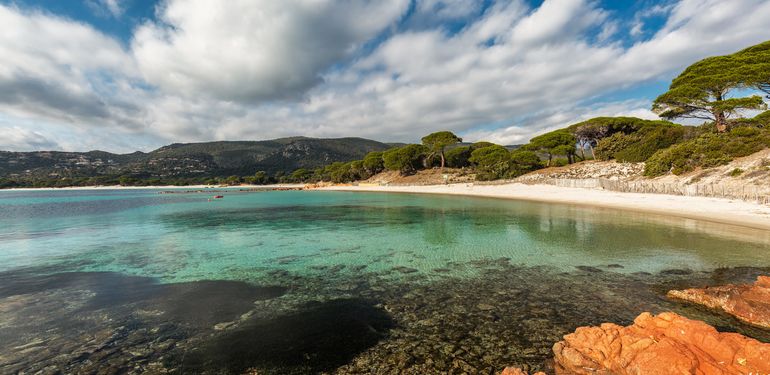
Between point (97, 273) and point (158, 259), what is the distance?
198 cm

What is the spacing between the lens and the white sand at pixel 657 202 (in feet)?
56.0

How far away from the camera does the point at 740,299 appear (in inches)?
250

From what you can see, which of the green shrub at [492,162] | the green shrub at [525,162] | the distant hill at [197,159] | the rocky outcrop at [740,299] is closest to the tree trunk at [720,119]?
the green shrub at [525,162]

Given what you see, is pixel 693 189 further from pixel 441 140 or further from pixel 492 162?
pixel 441 140

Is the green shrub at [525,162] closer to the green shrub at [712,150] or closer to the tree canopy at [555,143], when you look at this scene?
the tree canopy at [555,143]

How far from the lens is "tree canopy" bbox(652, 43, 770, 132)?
102 feet

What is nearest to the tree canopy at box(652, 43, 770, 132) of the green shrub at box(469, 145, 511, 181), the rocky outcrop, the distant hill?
the green shrub at box(469, 145, 511, 181)

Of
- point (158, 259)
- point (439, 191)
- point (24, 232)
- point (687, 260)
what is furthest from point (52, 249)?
point (439, 191)

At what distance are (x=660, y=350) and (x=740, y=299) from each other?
14.9ft

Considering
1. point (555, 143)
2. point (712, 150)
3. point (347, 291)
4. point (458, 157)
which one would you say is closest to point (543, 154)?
point (555, 143)

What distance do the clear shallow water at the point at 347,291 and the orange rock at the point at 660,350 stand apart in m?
0.72

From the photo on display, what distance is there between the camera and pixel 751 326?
568cm

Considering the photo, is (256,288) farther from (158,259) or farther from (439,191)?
(439,191)

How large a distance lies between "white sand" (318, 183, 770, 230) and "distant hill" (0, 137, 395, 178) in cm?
12813
